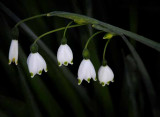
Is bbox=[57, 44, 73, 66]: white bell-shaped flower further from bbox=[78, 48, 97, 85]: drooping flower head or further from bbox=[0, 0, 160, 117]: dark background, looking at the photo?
bbox=[0, 0, 160, 117]: dark background

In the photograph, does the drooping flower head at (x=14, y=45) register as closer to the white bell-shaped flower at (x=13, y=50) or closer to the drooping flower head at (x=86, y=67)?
the white bell-shaped flower at (x=13, y=50)

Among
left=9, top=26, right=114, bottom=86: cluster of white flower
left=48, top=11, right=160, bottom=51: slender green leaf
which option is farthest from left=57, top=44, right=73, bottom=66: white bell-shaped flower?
left=48, top=11, right=160, bottom=51: slender green leaf

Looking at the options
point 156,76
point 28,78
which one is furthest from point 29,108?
point 156,76

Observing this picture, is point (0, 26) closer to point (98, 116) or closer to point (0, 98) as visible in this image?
point (0, 98)

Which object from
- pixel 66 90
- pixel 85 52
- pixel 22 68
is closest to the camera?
pixel 85 52

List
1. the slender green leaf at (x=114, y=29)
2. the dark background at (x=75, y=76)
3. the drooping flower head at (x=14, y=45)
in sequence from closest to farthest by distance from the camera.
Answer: the slender green leaf at (x=114, y=29), the drooping flower head at (x=14, y=45), the dark background at (x=75, y=76)

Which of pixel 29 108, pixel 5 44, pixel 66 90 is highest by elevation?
pixel 5 44

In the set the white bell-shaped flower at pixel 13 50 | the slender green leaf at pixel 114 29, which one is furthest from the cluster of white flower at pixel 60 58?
the slender green leaf at pixel 114 29

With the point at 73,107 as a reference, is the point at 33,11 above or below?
above
